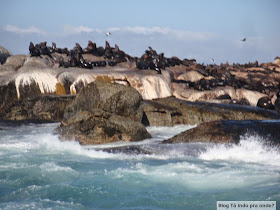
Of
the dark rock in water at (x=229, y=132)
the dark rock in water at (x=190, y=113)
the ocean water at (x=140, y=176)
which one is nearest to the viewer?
the ocean water at (x=140, y=176)

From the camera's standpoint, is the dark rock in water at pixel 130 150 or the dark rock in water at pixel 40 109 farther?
the dark rock in water at pixel 40 109

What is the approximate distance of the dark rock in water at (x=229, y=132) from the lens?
10.7 m

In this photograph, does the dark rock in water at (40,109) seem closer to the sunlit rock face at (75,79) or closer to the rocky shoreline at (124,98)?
the rocky shoreline at (124,98)

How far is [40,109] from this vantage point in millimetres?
18109

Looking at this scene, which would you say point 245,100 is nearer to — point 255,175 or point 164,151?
point 164,151

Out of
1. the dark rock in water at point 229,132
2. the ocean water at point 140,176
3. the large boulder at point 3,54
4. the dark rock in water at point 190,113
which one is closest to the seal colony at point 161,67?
the large boulder at point 3,54

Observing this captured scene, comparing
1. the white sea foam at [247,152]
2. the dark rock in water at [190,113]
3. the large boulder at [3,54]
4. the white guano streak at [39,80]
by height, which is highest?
the large boulder at [3,54]

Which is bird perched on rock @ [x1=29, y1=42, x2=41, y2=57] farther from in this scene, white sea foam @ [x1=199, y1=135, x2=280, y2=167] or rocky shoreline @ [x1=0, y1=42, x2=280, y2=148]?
white sea foam @ [x1=199, y1=135, x2=280, y2=167]

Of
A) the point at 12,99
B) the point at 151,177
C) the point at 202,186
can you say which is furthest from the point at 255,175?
the point at 12,99

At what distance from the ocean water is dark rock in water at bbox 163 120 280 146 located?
0.26 metres

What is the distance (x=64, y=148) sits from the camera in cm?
1149

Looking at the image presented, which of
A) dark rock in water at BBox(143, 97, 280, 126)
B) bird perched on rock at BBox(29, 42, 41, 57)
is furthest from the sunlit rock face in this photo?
dark rock in water at BBox(143, 97, 280, 126)

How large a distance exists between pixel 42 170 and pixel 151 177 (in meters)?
2.12

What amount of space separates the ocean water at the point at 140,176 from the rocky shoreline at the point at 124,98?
918mm
